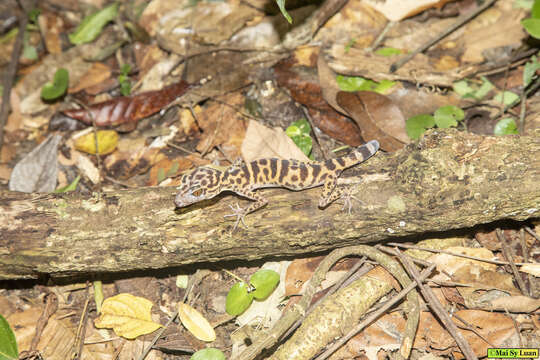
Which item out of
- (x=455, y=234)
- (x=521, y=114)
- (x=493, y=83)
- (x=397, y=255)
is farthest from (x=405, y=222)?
(x=493, y=83)

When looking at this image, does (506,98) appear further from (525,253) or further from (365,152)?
(365,152)

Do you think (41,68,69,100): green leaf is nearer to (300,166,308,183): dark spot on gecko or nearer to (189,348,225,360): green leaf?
(300,166,308,183): dark spot on gecko

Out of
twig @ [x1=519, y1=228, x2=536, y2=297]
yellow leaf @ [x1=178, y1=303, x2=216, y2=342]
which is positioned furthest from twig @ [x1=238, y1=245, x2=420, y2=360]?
twig @ [x1=519, y1=228, x2=536, y2=297]

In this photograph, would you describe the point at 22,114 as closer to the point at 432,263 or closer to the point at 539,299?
the point at 432,263

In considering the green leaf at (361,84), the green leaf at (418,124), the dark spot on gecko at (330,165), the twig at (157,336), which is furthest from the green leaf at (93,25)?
the green leaf at (418,124)

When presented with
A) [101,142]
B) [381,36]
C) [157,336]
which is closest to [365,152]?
[381,36]

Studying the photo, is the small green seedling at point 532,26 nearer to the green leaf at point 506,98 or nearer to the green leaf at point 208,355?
the green leaf at point 506,98

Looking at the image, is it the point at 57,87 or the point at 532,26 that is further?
the point at 57,87
